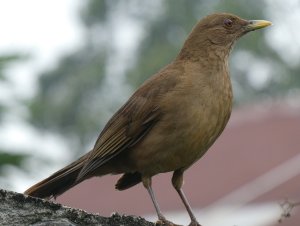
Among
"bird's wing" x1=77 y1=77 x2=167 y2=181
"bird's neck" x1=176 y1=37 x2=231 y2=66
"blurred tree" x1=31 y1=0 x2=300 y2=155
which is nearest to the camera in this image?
"bird's wing" x1=77 y1=77 x2=167 y2=181

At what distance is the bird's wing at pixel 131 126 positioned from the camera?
698 cm

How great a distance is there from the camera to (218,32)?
757cm

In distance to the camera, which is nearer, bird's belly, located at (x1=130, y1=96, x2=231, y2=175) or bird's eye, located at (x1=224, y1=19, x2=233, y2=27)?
bird's belly, located at (x1=130, y1=96, x2=231, y2=175)

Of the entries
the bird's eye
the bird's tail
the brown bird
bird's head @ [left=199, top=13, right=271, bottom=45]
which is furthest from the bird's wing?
the bird's eye

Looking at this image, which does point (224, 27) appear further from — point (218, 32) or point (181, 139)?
point (181, 139)

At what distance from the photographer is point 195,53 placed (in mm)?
7324

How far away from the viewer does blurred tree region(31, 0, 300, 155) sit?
153ft

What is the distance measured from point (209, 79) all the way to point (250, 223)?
11299mm

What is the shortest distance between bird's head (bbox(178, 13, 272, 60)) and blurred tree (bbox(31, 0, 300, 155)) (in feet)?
117

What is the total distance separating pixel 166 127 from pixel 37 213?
6.54 feet

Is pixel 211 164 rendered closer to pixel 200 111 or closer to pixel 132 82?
pixel 200 111

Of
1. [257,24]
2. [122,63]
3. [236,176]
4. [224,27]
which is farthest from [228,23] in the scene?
[122,63]

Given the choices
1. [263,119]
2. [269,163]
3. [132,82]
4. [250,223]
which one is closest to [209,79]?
[250,223]

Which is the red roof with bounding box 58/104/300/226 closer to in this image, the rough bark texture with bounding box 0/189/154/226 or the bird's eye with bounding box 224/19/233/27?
the bird's eye with bounding box 224/19/233/27
